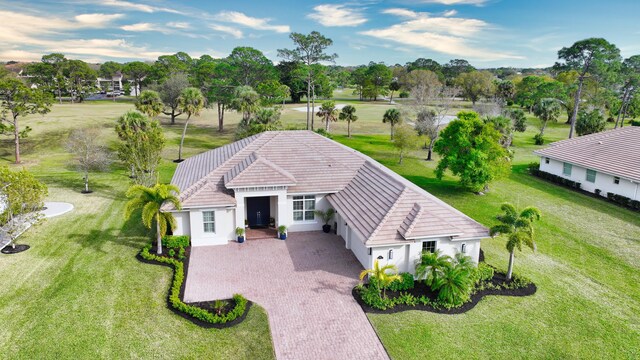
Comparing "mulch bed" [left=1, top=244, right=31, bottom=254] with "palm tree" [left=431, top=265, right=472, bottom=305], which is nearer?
"palm tree" [left=431, top=265, right=472, bottom=305]

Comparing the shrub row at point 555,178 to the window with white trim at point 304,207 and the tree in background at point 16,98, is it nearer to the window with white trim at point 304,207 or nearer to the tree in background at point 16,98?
the window with white trim at point 304,207

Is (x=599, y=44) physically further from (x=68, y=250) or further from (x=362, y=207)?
(x=68, y=250)

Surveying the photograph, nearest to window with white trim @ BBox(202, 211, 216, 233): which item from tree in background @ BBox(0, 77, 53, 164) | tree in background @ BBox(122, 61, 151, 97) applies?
tree in background @ BBox(0, 77, 53, 164)

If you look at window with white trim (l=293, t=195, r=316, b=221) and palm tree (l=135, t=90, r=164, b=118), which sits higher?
palm tree (l=135, t=90, r=164, b=118)

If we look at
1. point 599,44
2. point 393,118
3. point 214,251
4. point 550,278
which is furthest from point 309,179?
point 599,44

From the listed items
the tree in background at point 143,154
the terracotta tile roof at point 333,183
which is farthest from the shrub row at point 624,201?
the tree in background at point 143,154

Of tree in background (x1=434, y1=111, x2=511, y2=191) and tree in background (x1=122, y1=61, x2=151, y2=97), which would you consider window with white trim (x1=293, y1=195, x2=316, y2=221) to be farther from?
tree in background (x1=122, y1=61, x2=151, y2=97)

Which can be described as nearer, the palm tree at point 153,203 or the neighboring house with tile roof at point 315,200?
the neighboring house with tile roof at point 315,200
